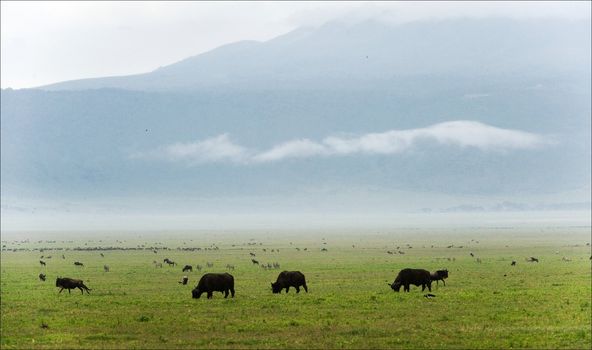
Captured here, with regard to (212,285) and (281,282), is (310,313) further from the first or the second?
(281,282)

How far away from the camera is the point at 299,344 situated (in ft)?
90.2

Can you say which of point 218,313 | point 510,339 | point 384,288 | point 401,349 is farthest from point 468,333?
point 384,288

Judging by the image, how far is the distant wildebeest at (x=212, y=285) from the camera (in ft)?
127

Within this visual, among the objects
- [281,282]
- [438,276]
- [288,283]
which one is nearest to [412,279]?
[438,276]

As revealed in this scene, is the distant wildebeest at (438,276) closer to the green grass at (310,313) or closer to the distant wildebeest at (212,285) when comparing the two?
the green grass at (310,313)

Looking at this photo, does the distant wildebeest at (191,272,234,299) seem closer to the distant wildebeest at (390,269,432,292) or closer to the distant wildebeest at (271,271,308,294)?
the distant wildebeest at (271,271,308,294)

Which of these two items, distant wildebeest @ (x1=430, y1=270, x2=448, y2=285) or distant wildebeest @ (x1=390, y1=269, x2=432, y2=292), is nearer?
distant wildebeest @ (x1=390, y1=269, x2=432, y2=292)

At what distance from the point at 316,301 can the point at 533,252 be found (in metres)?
53.0

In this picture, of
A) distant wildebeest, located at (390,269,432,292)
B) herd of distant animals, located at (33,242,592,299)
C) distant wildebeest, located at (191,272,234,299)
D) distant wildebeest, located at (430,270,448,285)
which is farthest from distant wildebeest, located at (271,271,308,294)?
distant wildebeest, located at (430,270,448,285)

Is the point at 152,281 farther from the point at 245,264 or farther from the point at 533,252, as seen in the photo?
the point at 533,252

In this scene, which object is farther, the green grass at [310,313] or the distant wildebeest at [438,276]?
the distant wildebeest at [438,276]

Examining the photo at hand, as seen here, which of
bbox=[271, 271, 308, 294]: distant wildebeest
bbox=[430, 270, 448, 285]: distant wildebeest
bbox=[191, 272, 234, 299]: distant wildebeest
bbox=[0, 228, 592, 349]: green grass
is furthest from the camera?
bbox=[430, 270, 448, 285]: distant wildebeest

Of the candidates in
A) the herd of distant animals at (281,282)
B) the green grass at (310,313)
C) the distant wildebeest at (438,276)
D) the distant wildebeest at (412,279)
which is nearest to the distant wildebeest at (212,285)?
the herd of distant animals at (281,282)

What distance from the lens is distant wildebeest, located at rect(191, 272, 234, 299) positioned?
38812 millimetres
